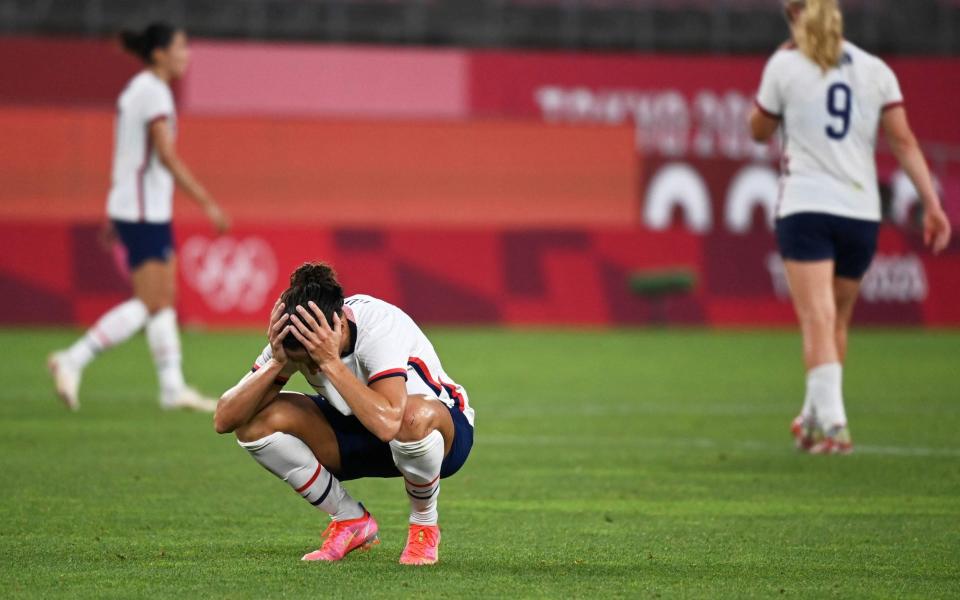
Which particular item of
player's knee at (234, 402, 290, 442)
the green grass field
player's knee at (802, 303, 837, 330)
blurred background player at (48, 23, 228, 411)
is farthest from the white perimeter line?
player's knee at (234, 402, 290, 442)

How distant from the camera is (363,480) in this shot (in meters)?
7.88

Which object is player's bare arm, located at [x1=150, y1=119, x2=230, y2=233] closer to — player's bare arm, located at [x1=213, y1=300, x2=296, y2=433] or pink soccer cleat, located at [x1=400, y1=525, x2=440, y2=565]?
player's bare arm, located at [x1=213, y1=300, x2=296, y2=433]

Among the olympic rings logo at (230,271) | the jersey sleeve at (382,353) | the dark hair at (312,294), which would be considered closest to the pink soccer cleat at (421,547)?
the jersey sleeve at (382,353)

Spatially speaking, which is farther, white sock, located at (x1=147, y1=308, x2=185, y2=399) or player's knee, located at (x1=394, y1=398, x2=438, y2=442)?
white sock, located at (x1=147, y1=308, x2=185, y2=399)

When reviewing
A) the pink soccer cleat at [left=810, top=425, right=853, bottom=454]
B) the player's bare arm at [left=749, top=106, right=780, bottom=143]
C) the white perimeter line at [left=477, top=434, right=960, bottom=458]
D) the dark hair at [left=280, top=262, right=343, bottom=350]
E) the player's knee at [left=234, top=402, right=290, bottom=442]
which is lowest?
the white perimeter line at [left=477, top=434, right=960, bottom=458]

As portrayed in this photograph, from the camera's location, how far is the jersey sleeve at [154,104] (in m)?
10.5

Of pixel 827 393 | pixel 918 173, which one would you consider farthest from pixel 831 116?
pixel 827 393

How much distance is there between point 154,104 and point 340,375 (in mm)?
5868

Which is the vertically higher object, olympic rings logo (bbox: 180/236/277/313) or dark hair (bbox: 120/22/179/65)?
dark hair (bbox: 120/22/179/65)

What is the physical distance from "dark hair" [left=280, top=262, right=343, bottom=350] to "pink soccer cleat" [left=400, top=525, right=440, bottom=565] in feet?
2.54

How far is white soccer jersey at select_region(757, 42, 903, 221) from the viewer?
8367mm

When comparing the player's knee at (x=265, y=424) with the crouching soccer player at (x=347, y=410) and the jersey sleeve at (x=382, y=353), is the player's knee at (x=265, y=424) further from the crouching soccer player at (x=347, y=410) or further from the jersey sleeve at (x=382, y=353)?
the jersey sleeve at (x=382, y=353)

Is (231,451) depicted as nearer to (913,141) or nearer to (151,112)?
(151,112)

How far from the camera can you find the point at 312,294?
5.12 m
